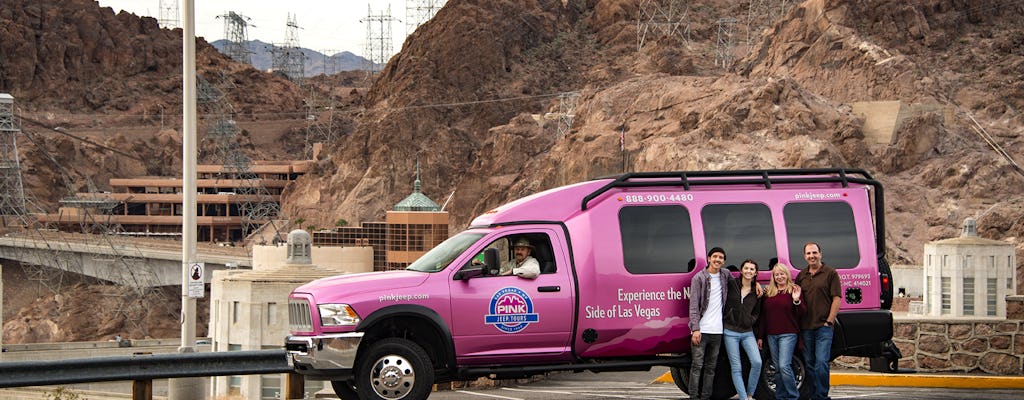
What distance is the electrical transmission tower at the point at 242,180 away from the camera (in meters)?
124

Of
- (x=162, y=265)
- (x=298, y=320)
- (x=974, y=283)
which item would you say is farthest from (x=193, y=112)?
(x=162, y=265)

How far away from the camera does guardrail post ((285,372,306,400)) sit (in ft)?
46.1

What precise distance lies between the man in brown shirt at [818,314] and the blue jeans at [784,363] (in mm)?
180

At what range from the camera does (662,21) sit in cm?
12862

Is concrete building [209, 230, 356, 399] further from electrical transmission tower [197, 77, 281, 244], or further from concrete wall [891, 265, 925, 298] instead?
electrical transmission tower [197, 77, 281, 244]

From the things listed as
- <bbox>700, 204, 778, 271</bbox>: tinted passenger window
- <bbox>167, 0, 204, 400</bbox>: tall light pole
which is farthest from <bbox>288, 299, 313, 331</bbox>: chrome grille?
<bbox>167, 0, 204, 400</bbox>: tall light pole

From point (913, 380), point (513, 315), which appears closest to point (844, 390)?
point (913, 380)

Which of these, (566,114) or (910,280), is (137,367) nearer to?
(910,280)

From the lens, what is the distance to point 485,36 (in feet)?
409

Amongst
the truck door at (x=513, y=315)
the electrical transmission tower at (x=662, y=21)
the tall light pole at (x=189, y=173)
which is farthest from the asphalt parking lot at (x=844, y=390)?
the electrical transmission tower at (x=662, y=21)

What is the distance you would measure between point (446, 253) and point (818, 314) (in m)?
3.70

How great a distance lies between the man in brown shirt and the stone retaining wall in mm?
5291

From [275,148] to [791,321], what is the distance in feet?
516

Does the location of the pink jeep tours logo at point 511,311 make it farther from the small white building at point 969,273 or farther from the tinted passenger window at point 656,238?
the small white building at point 969,273
